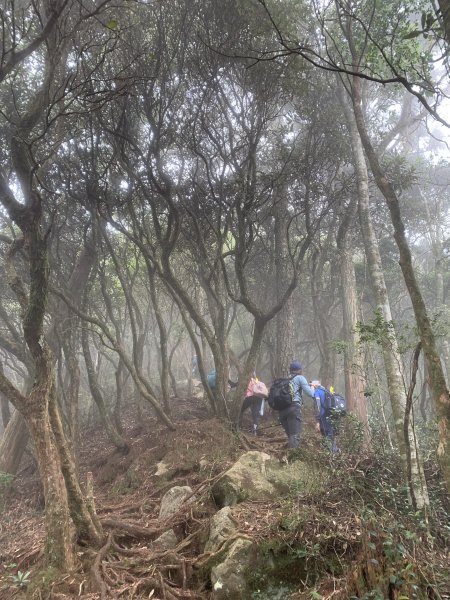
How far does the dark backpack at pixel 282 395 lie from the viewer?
8.18 meters

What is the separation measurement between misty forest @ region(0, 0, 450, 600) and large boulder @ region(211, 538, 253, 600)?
Answer: 20 mm

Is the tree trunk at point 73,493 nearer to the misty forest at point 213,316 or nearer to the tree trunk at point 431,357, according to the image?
the misty forest at point 213,316

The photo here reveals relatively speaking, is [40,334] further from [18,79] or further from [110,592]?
[18,79]

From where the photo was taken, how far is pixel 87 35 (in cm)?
830

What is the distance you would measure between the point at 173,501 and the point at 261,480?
4.92 feet

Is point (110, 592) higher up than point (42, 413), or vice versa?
point (42, 413)

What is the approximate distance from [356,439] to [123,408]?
1035 cm

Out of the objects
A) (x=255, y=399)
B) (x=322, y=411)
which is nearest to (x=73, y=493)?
(x=322, y=411)

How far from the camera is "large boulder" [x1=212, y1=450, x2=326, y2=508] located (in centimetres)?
563

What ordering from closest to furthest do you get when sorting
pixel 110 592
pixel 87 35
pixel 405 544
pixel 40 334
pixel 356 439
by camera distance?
pixel 405 544
pixel 110 592
pixel 40 334
pixel 356 439
pixel 87 35

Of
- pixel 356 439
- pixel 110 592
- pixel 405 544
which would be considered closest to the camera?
pixel 405 544

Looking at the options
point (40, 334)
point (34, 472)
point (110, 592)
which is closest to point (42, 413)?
point (40, 334)

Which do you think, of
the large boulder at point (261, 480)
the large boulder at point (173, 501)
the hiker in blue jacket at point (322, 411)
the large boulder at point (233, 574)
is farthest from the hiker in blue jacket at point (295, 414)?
the large boulder at point (233, 574)

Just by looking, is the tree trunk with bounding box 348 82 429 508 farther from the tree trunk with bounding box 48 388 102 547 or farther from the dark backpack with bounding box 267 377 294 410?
the tree trunk with bounding box 48 388 102 547
